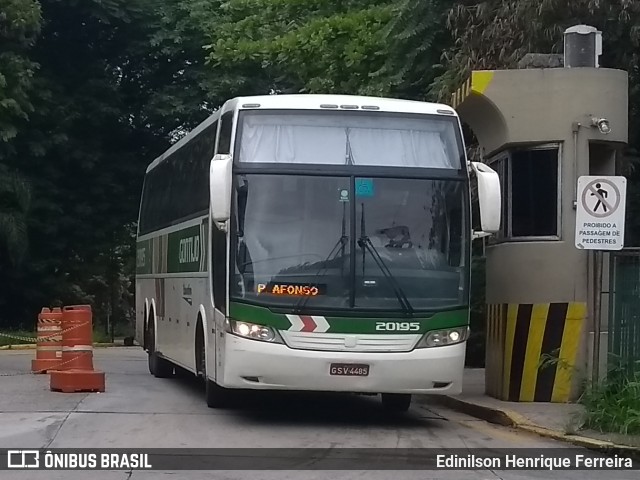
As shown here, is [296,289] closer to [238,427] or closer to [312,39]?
[238,427]

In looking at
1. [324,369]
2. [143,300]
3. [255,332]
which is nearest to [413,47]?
[143,300]

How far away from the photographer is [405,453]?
11219mm

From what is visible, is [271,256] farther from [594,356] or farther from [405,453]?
[594,356]

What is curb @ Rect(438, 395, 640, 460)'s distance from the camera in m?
11.3

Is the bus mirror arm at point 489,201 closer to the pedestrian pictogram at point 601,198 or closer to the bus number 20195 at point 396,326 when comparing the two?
the pedestrian pictogram at point 601,198

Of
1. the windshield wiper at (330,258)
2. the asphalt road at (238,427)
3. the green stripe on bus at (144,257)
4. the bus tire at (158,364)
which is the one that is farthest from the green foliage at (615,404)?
the green stripe on bus at (144,257)

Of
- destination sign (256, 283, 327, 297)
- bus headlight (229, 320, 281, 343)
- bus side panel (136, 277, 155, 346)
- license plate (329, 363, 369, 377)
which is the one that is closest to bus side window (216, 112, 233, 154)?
destination sign (256, 283, 327, 297)

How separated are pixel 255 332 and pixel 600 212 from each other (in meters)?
3.88

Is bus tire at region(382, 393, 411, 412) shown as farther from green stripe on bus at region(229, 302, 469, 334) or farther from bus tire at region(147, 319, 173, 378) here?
bus tire at region(147, 319, 173, 378)

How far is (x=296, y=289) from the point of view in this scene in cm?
1230

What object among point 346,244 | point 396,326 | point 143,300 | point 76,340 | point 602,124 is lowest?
point 76,340

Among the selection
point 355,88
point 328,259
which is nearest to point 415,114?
point 328,259

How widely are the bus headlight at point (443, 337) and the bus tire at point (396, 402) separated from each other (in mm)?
2046

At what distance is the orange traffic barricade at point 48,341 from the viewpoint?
19141 millimetres
